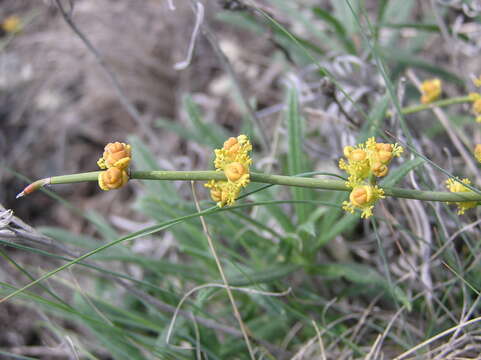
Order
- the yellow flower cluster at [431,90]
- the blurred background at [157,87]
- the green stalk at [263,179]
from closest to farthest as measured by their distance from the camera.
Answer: the green stalk at [263,179] → the yellow flower cluster at [431,90] → the blurred background at [157,87]

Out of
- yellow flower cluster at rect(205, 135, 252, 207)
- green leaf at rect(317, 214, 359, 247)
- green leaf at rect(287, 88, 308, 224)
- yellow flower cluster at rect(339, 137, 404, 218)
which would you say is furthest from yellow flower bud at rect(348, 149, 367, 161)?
green leaf at rect(287, 88, 308, 224)

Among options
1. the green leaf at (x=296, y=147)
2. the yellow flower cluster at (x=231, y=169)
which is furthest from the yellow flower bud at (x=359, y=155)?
the green leaf at (x=296, y=147)

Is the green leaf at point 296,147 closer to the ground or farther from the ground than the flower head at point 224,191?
closer to the ground

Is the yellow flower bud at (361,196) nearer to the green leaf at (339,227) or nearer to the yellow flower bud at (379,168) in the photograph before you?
the yellow flower bud at (379,168)

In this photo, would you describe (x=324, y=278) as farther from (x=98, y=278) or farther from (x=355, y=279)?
(x=98, y=278)

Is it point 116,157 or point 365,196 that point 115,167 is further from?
point 365,196

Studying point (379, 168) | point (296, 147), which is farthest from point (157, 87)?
point (379, 168)

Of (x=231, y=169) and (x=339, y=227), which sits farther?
(x=339, y=227)
